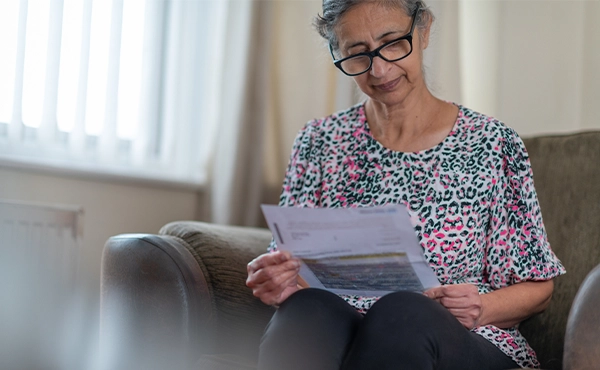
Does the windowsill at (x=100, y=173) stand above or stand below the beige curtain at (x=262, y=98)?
below

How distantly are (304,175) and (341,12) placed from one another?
352mm

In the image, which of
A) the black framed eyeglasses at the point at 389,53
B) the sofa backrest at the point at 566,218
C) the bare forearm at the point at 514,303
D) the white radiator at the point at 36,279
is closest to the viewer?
the bare forearm at the point at 514,303

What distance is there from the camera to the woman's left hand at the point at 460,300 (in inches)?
43.9

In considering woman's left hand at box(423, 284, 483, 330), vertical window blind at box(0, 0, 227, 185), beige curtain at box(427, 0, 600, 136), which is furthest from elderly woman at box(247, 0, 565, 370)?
vertical window blind at box(0, 0, 227, 185)

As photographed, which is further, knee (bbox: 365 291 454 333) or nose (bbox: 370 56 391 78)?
nose (bbox: 370 56 391 78)

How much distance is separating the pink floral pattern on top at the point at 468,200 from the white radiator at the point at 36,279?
Result: 2.42ft

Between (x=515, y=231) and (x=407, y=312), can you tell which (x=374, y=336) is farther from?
(x=515, y=231)

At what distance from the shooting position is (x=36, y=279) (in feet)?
5.90

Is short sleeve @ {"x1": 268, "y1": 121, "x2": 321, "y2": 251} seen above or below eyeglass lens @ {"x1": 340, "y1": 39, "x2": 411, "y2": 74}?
below

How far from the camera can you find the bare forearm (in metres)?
1.20

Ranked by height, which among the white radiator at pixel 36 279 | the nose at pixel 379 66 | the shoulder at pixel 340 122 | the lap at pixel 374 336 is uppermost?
the nose at pixel 379 66

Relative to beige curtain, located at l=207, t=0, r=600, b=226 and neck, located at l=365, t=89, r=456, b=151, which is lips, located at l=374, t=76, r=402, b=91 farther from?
beige curtain, located at l=207, t=0, r=600, b=226

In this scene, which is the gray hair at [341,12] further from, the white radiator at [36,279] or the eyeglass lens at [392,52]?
the white radiator at [36,279]

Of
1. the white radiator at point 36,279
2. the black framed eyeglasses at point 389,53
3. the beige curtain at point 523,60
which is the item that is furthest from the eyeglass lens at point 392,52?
the white radiator at point 36,279
